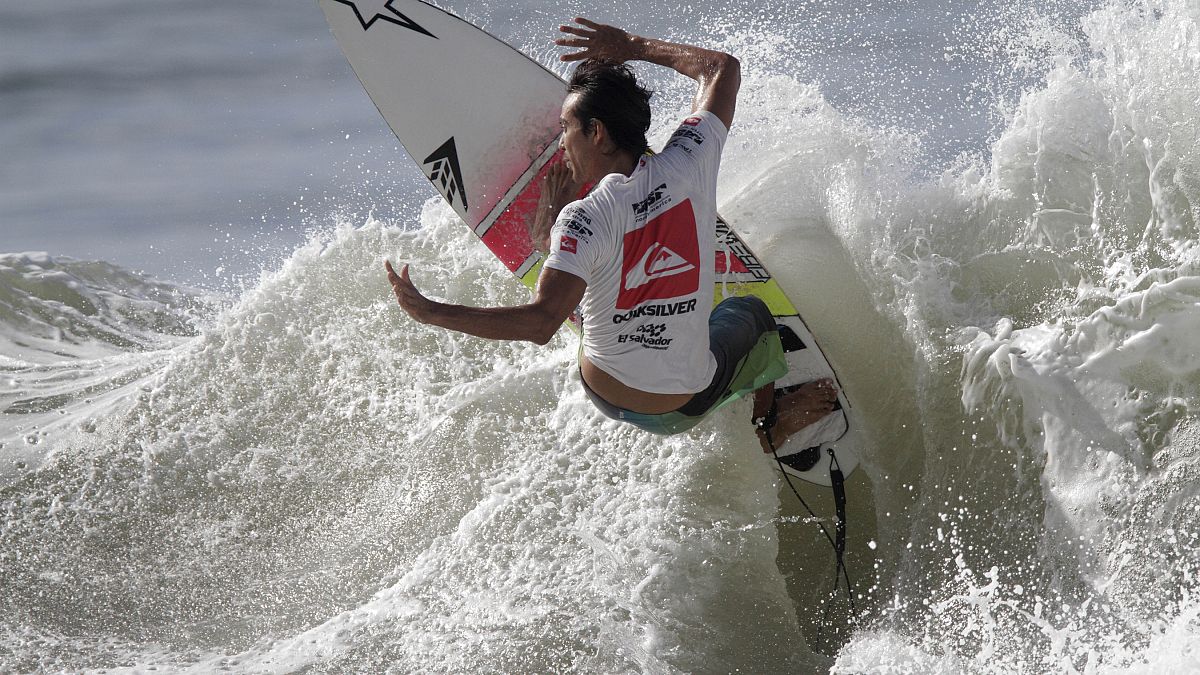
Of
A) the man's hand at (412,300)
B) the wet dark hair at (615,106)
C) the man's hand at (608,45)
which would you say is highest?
the man's hand at (608,45)

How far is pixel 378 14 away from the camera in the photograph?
4.35m

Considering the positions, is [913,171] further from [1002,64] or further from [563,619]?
[1002,64]

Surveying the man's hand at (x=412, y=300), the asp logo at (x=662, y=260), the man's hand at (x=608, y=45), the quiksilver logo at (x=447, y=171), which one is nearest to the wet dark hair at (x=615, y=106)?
the asp logo at (x=662, y=260)

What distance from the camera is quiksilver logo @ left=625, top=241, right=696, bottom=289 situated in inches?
112

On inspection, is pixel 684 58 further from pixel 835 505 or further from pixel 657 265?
pixel 835 505

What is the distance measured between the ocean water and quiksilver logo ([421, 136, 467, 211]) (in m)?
0.82

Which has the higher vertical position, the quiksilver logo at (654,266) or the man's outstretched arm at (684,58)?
the man's outstretched arm at (684,58)

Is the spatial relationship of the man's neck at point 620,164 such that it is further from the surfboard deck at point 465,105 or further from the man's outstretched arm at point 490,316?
the surfboard deck at point 465,105

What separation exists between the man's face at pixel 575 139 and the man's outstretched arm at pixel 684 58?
41cm

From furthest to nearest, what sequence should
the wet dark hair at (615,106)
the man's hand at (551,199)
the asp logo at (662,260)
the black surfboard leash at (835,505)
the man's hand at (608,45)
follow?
the man's hand at (551,199)
the black surfboard leash at (835,505)
the man's hand at (608,45)
the wet dark hair at (615,106)
the asp logo at (662,260)

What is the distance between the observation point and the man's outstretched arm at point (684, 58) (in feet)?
10.5

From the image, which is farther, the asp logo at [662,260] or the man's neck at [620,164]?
the man's neck at [620,164]

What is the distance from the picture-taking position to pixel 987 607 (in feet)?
10.2

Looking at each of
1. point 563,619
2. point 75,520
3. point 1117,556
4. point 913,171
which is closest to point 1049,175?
point 913,171
